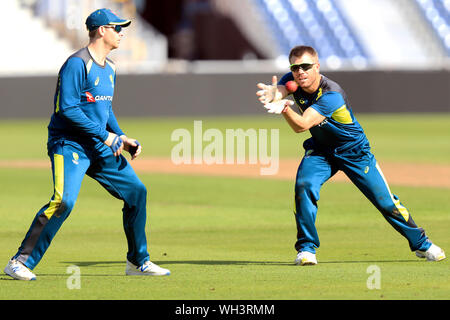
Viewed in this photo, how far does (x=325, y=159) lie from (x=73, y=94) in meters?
2.57

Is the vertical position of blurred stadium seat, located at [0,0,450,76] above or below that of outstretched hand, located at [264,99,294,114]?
above

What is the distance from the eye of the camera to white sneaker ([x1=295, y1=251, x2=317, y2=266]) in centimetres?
877

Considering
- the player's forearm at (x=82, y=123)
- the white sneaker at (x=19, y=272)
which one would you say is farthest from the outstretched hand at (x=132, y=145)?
the white sneaker at (x=19, y=272)

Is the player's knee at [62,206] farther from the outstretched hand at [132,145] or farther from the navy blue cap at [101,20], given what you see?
the navy blue cap at [101,20]

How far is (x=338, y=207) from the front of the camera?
13.9m

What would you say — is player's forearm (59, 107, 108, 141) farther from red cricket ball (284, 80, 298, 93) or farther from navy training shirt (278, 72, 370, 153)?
navy training shirt (278, 72, 370, 153)

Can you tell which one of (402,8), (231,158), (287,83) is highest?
(402,8)

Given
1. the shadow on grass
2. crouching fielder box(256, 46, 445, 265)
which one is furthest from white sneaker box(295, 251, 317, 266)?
the shadow on grass

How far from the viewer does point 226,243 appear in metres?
10.6

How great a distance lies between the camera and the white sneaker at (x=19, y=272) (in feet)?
25.9

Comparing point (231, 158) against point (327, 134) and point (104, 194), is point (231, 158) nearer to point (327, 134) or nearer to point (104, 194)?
point (104, 194)

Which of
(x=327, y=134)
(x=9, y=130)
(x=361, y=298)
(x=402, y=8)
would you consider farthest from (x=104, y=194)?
(x=402, y=8)

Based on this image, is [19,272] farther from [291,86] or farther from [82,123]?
[291,86]

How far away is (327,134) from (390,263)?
4.29 ft
